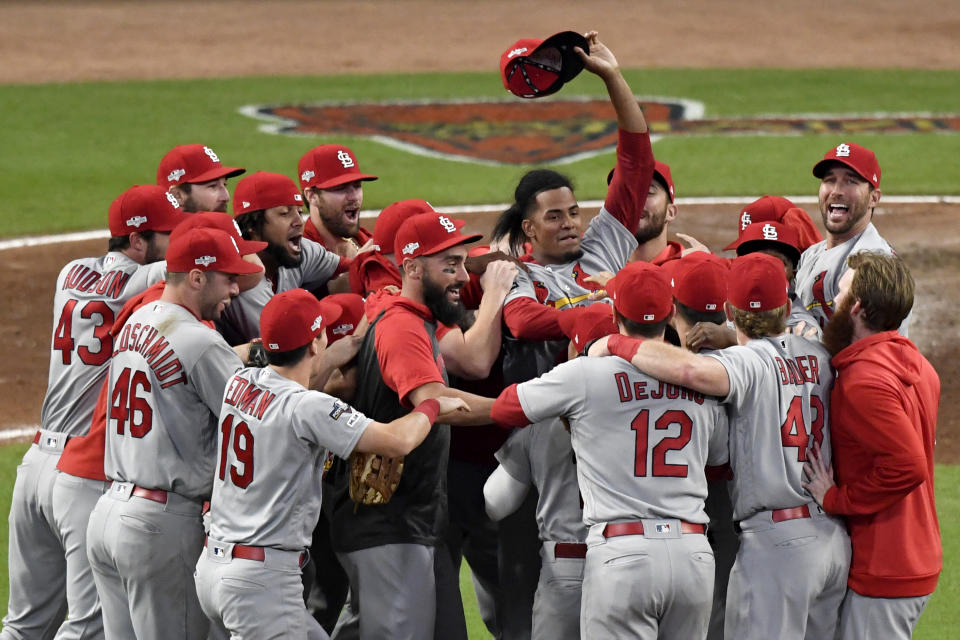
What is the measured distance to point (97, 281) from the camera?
6090 millimetres

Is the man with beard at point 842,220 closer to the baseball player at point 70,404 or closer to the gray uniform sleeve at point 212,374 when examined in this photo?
the gray uniform sleeve at point 212,374

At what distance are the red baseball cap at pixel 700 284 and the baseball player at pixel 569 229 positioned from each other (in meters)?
0.75

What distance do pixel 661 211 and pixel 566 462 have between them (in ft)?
6.90

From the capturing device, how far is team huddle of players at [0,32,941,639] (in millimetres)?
4832

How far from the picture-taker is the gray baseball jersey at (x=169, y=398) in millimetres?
5262

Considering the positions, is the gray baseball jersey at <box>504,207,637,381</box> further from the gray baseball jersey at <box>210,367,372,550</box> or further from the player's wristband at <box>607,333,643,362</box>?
the gray baseball jersey at <box>210,367,372,550</box>

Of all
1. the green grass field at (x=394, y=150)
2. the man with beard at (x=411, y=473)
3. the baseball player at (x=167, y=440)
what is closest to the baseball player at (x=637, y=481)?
the man with beard at (x=411, y=473)

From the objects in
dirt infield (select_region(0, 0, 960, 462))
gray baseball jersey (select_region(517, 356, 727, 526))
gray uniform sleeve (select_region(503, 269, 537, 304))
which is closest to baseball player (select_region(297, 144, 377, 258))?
gray uniform sleeve (select_region(503, 269, 537, 304))

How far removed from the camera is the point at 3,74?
24188mm

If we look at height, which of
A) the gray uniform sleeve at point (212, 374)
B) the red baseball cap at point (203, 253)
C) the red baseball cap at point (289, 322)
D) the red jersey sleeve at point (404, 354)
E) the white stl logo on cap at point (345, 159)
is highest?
the white stl logo on cap at point (345, 159)

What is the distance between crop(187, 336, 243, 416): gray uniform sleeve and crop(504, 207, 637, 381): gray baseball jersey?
123cm

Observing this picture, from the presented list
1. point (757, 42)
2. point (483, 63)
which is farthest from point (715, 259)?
point (757, 42)

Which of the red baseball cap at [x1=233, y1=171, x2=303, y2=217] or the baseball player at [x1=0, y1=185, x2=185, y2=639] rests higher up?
the red baseball cap at [x1=233, y1=171, x2=303, y2=217]

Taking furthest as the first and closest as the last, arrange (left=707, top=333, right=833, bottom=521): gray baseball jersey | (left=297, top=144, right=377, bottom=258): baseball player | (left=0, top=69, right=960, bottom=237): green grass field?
(left=0, top=69, right=960, bottom=237): green grass field → (left=297, top=144, right=377, bottom=258): baseball player → (left=707, top=333, right=833, bottom=521): gray baseball jersey
